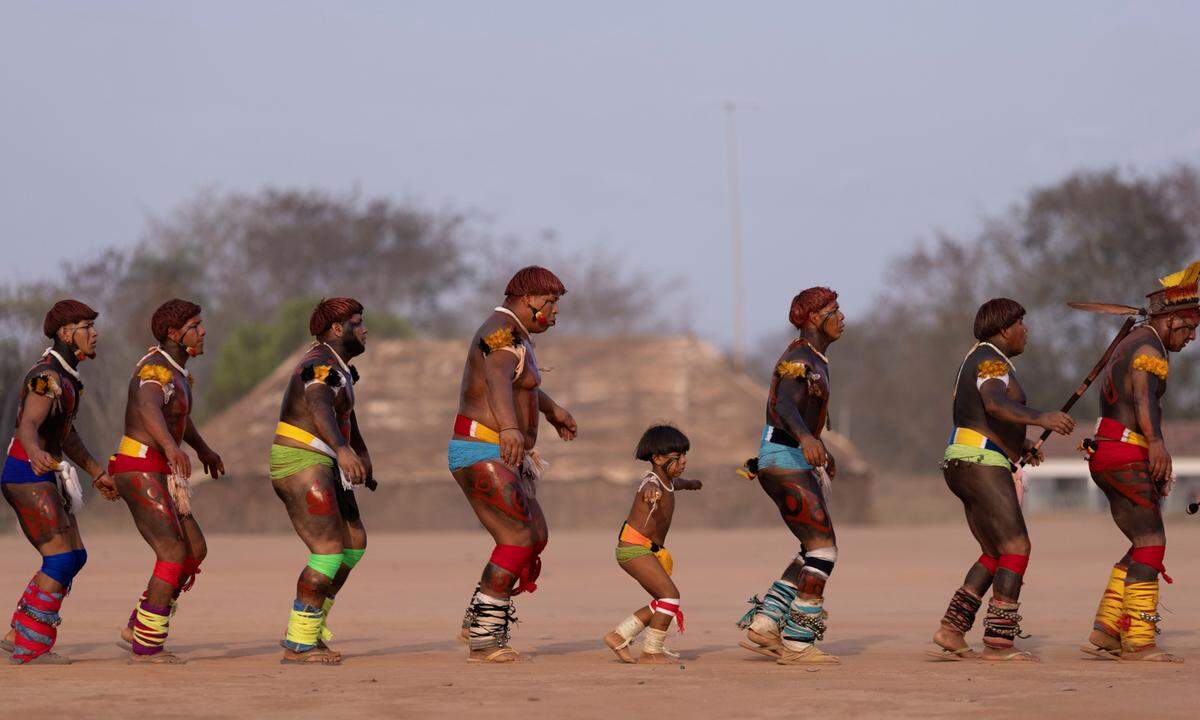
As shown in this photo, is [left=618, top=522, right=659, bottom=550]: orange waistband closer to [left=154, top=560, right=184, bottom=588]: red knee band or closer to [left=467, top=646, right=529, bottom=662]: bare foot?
[left=467, top=646, right=529, bottom=662]: bare foot

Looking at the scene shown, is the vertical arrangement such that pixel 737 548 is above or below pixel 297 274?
below

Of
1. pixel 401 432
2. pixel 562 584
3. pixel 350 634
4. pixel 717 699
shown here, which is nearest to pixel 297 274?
pixel 401 432

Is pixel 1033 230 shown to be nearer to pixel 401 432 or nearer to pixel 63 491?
pixel 401 432

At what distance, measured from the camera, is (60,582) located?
384 inches

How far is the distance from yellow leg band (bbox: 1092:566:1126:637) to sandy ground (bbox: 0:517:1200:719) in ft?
0.99

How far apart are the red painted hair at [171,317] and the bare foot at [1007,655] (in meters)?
4.87

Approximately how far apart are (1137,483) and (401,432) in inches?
950

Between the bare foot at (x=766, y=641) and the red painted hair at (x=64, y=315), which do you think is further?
the red painted hair at (x=64, y=315)

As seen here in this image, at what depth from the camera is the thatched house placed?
31547 millimetres

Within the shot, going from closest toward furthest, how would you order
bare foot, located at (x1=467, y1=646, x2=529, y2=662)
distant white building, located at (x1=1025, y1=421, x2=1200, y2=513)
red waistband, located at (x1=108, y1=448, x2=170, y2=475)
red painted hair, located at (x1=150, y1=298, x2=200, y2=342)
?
bare foot, located at (x1=467, y1=646, x2=529, y2=662), red waistband, located at (x1=108, y1=448, x2=170, y2=475), red painted hair, located at (x1=150, y1=298, x2=200, y2=342), distant white building, located at (x1=1025, y1=421, x2=1200, y2=513)

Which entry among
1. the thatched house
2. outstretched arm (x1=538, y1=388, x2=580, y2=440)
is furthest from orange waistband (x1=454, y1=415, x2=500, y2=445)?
the thatched house

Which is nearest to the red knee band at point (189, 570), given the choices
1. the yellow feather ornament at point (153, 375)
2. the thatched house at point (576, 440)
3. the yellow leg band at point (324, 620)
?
the yellow leg band at point (324, 620)

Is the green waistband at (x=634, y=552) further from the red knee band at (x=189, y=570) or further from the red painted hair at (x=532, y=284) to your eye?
the red knee band at (x=189, y=570)

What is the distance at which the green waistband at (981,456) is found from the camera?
32.0 feet
